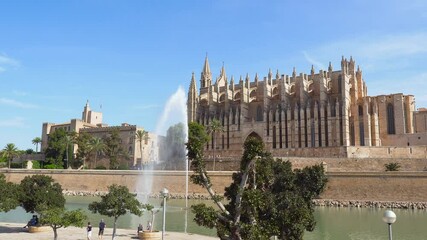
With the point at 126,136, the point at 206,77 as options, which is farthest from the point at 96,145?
the point at 206,77

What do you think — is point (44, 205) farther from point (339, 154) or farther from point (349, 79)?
point (349, 79)

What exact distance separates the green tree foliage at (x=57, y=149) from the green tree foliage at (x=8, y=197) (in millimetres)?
44139

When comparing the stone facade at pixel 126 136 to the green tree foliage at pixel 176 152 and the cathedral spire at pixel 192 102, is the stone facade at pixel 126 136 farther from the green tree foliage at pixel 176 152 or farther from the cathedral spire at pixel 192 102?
the green tree foliage at pixel 176 152

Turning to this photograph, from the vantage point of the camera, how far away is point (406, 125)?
51312 millimetres

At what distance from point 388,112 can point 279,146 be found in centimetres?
1421

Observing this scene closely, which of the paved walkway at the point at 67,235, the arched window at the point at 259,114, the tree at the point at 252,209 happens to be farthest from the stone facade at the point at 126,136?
the tree at the point at 252,209

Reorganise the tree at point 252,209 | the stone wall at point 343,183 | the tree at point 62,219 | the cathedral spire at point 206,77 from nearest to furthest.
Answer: the tree at point 252,209 → the tree at point 62,219 → the stone wall at point 343,183 → the cathedral spire at point 206,77

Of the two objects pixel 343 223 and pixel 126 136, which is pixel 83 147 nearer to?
pixel 126 136

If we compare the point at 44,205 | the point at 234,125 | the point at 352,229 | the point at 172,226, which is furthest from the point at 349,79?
the point at 44,205

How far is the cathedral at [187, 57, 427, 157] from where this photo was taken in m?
51.0

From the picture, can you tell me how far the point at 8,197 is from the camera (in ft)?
60.9

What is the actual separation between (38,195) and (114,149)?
44.7 meters

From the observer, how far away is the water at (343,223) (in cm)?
2030

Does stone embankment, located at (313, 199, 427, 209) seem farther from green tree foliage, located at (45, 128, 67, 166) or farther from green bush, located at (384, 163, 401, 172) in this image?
green tree foliage, located at (45, 128, 67, 166)
